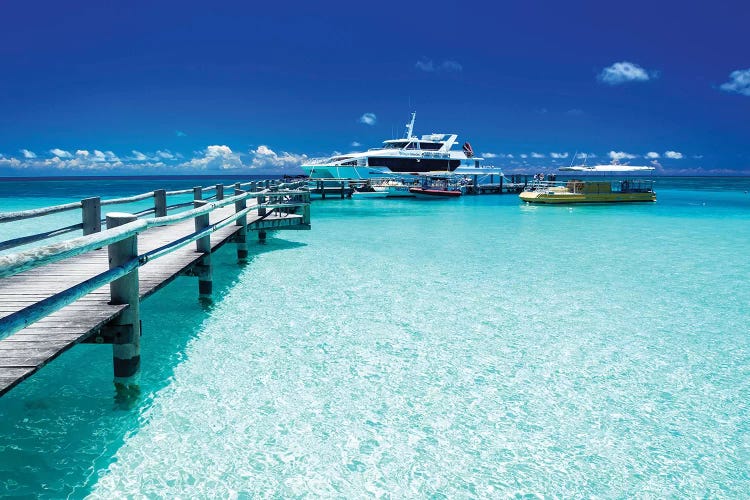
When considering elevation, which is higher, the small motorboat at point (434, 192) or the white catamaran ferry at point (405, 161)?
the white catamaran ferry at point (405, 161)

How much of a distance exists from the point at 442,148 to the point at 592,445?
68.2 meters

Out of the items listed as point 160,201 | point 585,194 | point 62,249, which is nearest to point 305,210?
point 160,201

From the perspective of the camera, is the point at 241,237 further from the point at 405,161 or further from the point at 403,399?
the point at 405,161

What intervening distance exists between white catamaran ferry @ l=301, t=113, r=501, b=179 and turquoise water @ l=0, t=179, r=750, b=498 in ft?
166

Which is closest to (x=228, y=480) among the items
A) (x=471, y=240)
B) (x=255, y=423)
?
(x=255, y=423)

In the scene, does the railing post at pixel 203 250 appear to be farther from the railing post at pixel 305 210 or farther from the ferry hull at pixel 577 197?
the ferry hull at pixel 577 197

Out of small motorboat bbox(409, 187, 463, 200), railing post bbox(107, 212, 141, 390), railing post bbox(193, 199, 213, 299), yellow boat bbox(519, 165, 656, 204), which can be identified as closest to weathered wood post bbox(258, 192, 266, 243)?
railing post bbox(193, 199, 213, 299)

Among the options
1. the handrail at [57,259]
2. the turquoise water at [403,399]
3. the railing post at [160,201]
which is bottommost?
the turquoise water at [403,399]

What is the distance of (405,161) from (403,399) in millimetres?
62811

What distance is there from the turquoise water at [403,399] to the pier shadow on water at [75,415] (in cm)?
2

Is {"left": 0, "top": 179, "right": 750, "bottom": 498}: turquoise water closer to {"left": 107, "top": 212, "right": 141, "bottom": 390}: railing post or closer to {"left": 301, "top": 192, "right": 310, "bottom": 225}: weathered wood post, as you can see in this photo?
{"left": 107, "top": 212, "right": 141, "bottom": 390}: railing post

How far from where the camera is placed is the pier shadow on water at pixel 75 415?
4117 mm

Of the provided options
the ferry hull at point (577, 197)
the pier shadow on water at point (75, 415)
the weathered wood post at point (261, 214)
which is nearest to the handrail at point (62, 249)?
the pier shadow on water at point (75, 415)

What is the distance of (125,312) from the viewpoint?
16.6ft
